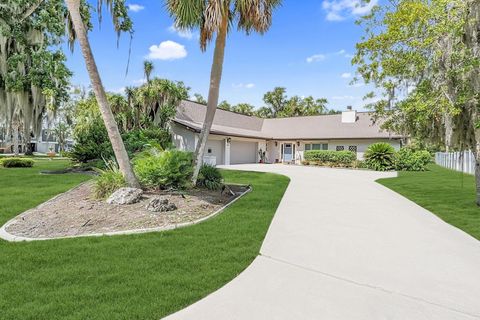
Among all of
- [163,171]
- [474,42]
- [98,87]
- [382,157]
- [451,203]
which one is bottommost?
[451,203]

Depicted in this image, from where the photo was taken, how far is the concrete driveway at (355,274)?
2996 millimetres

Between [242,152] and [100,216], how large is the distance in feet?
78.6

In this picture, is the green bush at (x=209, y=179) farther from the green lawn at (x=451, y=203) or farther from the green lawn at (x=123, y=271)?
the green lawn at (x=451, y=203)

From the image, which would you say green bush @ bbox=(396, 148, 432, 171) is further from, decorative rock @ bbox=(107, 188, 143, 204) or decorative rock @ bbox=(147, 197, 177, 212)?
decorative rock @ bbox=(107, 188, 143, 204)

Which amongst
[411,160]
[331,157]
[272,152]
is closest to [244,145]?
[272,152]

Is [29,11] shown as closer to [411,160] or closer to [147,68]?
[147,68]

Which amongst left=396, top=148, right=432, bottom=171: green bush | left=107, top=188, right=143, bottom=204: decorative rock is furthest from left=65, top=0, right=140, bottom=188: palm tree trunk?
left=396, top=148, right=432, bottom=171: green bush

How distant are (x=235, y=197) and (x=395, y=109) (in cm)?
530

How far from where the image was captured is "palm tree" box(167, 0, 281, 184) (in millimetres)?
8242

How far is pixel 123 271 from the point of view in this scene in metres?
3.80

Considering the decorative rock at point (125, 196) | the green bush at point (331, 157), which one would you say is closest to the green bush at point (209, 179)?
the decorative rock at point (125, 196)

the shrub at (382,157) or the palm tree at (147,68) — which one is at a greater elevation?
the palm tree at (147,68)

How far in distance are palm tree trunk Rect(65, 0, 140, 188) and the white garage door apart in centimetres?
2059

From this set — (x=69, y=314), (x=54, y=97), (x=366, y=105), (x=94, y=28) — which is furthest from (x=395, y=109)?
(x=54, y=97)
